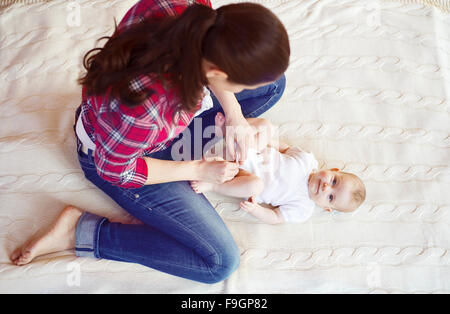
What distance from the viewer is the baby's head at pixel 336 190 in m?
1.22

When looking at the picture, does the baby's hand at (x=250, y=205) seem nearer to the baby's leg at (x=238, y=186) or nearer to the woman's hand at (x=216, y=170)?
the baby's leg at (x=238, y=186)

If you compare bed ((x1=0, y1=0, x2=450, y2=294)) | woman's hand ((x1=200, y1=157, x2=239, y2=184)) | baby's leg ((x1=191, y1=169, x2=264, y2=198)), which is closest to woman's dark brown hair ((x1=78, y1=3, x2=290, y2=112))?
woman's hand ((x1=200, y1=157, x2=239, y2=184))

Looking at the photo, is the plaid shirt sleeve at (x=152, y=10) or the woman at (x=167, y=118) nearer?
the woman at (x=167, y=118)

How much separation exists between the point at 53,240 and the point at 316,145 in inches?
36.9

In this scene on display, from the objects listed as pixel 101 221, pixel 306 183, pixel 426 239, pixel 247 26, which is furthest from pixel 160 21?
pixel 426 239

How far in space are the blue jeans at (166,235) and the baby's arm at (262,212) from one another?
4.5 inches

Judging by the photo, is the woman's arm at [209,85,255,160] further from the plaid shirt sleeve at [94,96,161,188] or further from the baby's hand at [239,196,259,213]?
the plaid shirt sleeve at [94,96,161,188]

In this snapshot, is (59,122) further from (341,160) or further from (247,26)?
(341,160)

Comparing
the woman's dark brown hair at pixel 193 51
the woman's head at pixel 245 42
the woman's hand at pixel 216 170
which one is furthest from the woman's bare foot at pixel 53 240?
the woman's head at pixel 245 42

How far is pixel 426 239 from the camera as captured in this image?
1263 millimetres

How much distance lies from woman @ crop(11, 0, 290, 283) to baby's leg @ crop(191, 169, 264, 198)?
1.4 inches

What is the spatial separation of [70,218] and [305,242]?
2.48 ft

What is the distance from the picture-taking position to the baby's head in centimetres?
122

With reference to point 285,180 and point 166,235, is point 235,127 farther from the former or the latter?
point 166,235
